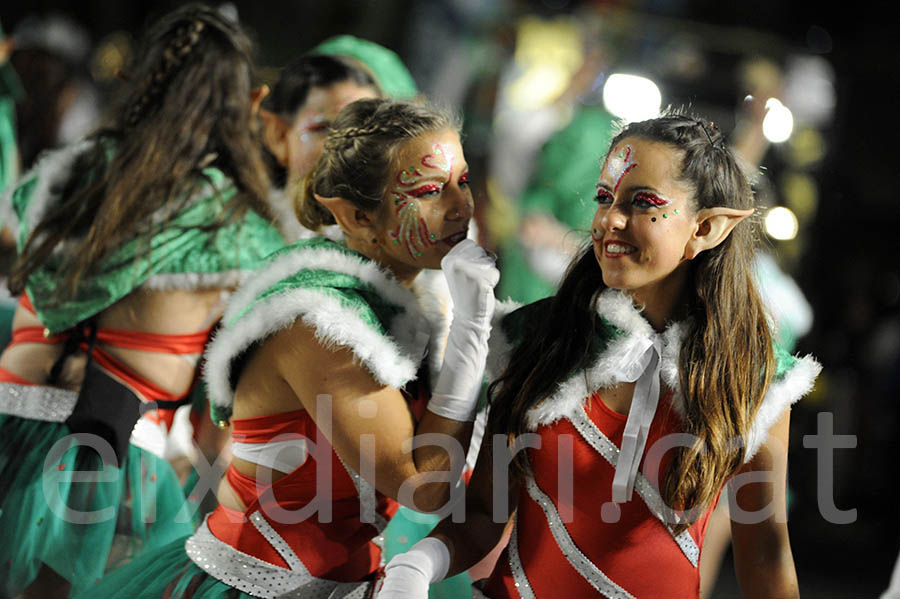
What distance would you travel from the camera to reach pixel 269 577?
1766mm

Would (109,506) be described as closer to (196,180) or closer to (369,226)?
(196,180)

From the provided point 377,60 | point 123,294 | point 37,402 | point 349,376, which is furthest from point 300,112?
point 349,376

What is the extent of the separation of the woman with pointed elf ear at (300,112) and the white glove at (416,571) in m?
1.03

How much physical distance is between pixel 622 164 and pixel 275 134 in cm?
133

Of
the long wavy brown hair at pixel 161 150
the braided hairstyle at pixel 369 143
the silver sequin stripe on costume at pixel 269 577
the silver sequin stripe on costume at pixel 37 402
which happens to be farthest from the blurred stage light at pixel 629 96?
the silver sequin stripe on costume at pixel 269 577

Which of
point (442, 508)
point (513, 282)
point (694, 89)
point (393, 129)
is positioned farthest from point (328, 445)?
point (694, 89)

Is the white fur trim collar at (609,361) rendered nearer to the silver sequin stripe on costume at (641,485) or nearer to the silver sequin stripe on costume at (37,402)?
the silver sequin stripe on costume at (641,485)

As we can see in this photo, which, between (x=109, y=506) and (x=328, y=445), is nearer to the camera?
(x=328, y=445)

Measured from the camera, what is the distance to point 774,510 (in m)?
1.62

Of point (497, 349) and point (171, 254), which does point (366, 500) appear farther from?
point (171, 254)

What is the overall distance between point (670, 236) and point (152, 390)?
1.41 metres

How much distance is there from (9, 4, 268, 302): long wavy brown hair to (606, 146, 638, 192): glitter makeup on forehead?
44.3 inches

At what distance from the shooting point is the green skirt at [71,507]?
2.20 metres

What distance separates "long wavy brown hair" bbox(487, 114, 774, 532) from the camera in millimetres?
1587
